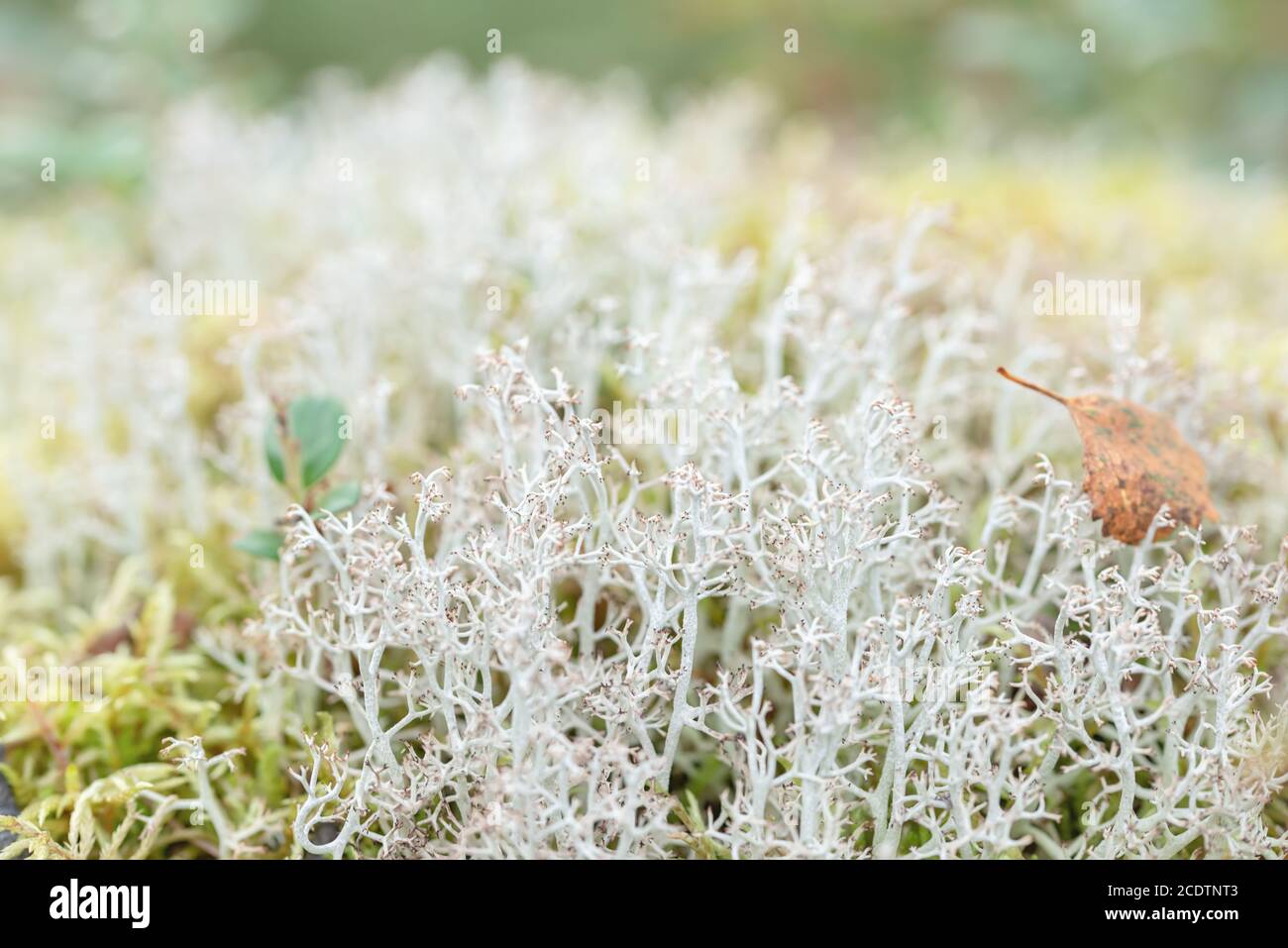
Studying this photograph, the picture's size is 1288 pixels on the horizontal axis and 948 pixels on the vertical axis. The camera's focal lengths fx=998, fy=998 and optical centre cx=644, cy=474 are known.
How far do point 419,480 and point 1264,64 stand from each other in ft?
17.0

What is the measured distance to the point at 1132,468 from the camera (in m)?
1.44

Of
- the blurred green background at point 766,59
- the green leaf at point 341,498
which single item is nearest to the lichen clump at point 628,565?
the green leaf at point 341,498

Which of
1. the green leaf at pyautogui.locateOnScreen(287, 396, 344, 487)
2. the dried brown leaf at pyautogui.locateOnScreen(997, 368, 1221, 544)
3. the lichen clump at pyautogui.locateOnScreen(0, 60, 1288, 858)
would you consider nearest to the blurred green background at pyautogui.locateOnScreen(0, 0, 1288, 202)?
the lichen clump at pyautogui.locateOnScreen(0, 60, 1288, 858)

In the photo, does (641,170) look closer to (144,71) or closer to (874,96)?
(144,71)

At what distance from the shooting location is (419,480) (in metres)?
1.36

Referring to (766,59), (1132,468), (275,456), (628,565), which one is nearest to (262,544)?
(275,456)

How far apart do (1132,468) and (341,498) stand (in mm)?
1176

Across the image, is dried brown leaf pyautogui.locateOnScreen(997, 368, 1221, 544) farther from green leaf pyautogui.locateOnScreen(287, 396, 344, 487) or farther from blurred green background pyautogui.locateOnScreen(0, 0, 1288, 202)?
blurred green background pyautogui.locateOnScreen(0, 0, 1288, 202)

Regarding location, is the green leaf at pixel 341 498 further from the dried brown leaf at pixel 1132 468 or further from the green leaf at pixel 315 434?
the dried brown leaf at pixel 1132 468

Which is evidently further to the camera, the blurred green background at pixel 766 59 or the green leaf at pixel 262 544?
the blurred green background at pixel 766 59

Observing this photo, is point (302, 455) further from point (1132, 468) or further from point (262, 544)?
point (1132, 468)

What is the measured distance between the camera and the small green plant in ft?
5.13

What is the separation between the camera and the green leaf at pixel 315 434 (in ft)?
5.24
